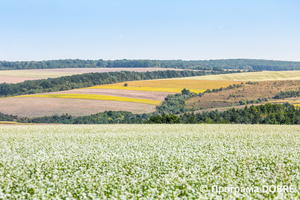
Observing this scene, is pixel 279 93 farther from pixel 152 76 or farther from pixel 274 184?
pixel 274 184

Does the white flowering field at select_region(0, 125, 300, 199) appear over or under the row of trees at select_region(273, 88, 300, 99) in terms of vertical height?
over

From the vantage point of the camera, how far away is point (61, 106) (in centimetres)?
Answer: 6862

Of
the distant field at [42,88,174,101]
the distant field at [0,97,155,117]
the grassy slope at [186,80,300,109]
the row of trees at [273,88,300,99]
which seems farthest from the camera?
the distant field at [42,88,174,101]

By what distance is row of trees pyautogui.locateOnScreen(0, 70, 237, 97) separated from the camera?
97.8m

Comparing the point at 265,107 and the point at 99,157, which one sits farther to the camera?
the point at 265,107

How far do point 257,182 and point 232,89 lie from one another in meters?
84.6

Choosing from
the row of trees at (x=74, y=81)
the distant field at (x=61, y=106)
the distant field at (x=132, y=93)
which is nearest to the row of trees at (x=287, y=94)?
the distant field at (x=132, y=93)

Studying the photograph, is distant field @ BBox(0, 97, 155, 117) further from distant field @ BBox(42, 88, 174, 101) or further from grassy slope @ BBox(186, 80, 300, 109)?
grassy slope @ BBox(186, 80, 300, 109)

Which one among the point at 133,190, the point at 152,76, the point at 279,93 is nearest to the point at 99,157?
the point at 133,190

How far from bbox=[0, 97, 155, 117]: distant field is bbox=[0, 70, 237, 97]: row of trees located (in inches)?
861

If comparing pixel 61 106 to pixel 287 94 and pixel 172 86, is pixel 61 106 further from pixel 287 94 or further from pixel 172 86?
pixel 287 94

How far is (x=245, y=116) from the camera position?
4894 cm

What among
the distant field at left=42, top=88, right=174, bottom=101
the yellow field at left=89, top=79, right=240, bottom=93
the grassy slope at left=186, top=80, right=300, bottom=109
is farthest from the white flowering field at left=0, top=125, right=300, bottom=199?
the yellow field at left=89, top=79, right=240, bottom=93

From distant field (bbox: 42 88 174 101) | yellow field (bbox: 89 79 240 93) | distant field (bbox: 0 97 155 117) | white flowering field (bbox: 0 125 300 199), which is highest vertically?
white flowering field (bbox: 0 125 300 199)
